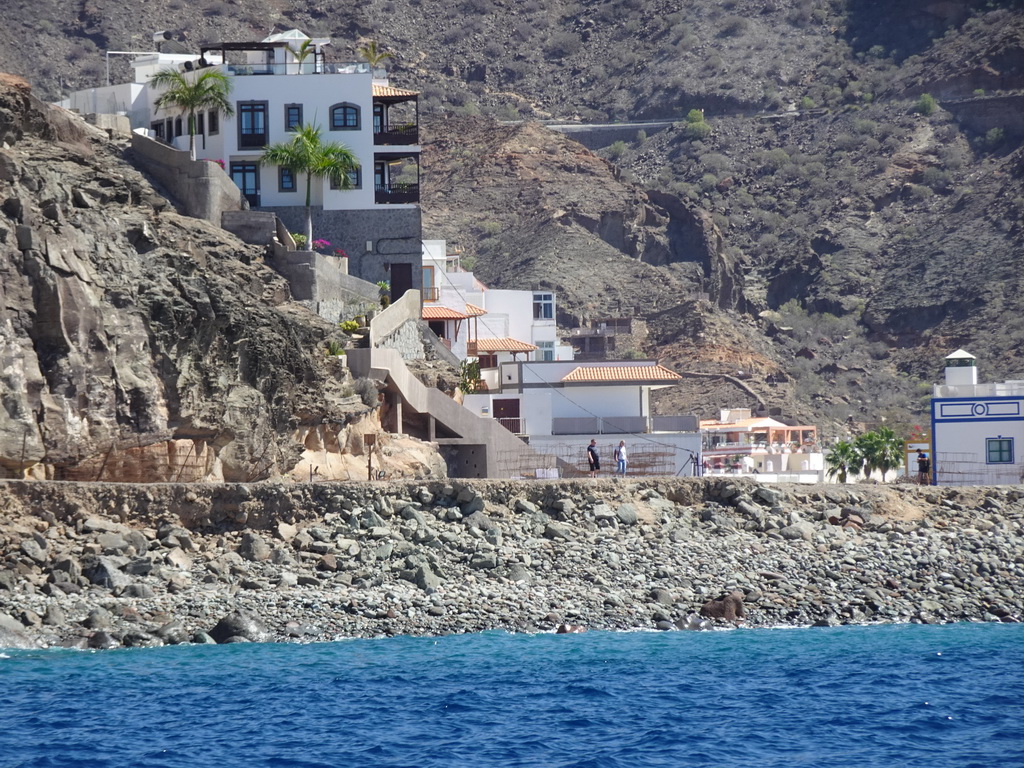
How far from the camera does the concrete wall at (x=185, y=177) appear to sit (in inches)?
1993

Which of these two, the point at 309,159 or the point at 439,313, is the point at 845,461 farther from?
the point at 309,159

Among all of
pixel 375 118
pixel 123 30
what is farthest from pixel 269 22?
pixel 375 118

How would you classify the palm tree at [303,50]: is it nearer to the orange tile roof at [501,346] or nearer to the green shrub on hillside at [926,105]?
the orange tile roof at [501,346]

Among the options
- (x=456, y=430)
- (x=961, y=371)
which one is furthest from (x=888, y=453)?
(x=456, y=430)

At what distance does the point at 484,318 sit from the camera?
7375 cm

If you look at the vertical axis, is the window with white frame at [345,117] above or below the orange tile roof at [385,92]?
below

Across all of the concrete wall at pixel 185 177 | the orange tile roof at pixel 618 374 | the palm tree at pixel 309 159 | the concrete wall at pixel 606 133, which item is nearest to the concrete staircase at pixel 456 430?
the concrete wall at pixel 185 177

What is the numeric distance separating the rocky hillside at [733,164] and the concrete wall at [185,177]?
1901 inches

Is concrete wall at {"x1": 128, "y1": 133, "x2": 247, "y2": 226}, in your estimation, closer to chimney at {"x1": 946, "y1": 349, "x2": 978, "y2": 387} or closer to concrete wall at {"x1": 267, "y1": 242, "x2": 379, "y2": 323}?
concrete wall at {"x1": 267, "y1": 242, "x2": 379, "y2": 323}

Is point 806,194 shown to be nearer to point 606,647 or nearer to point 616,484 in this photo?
point 616,484

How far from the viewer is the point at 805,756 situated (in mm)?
25797

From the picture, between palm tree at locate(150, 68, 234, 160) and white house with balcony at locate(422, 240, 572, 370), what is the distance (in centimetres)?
1059

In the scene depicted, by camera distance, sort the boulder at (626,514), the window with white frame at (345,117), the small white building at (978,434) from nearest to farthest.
→ the boulder at (626,514) → the small white building at (978,434) → the window with white frame at (345,117)

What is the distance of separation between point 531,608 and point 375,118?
28.2 metres
